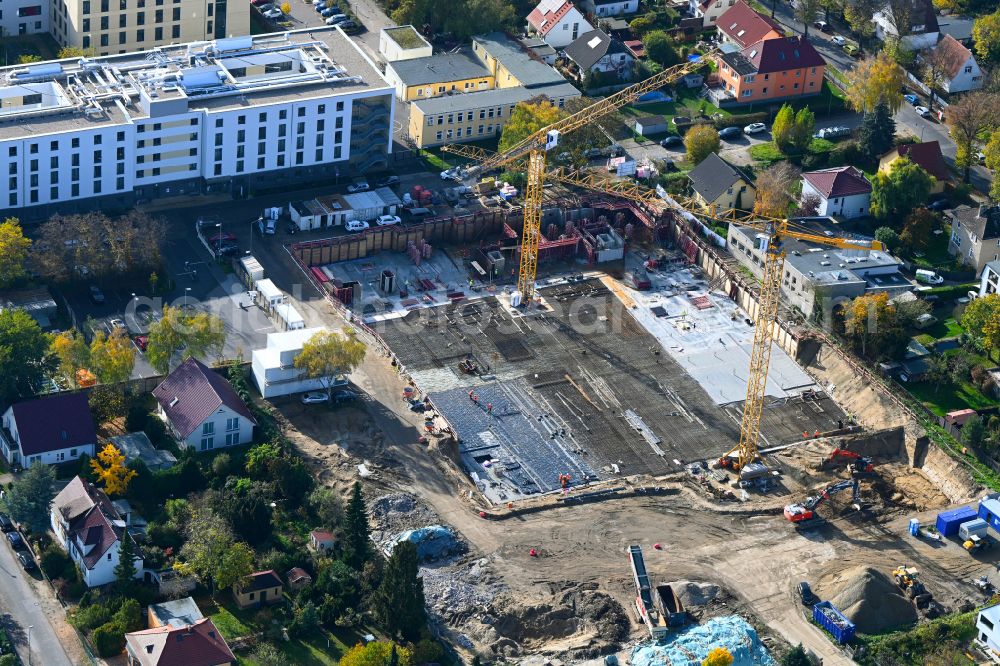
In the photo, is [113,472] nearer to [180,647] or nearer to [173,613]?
[173,613]

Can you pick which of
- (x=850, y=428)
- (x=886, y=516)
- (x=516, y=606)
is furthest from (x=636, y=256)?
(x=516, y=606)

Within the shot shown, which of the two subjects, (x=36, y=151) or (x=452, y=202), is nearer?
(x=36, y=151)

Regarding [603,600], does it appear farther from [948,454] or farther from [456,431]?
[948,454]

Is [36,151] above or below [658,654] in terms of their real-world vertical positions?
above

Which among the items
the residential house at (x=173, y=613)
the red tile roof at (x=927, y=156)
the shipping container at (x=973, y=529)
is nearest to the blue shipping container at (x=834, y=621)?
the shipping container at (x=973, y=529)

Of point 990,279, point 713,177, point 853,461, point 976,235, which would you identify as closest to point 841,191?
point 713,177

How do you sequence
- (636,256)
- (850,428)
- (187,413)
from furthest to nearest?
(636,256), (850,428), (187,413)

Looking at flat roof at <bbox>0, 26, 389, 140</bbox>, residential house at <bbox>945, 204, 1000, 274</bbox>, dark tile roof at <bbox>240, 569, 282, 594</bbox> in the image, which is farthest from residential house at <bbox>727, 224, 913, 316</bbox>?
dark tile roof at <bbox>240, 569, 282, 594</bbox>
